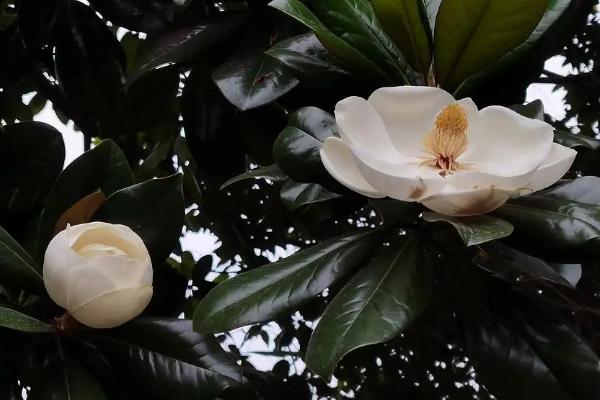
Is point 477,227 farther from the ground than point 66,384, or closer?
farther from the ground

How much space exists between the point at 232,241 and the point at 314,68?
40.4 inches

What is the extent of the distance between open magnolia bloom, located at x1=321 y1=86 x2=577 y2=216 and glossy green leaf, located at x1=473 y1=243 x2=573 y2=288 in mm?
74

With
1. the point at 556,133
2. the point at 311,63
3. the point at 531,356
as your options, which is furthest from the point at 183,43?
the point at 531,356

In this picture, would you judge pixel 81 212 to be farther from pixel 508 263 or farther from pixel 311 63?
pixel 508 263

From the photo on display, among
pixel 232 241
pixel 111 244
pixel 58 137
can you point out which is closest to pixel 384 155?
pixel 111 244

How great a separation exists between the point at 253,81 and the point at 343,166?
281 millimetres

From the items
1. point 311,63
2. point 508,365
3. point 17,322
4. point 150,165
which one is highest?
point 311,63

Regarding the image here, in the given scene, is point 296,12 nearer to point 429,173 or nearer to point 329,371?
point 429,173

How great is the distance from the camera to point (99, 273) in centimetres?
65

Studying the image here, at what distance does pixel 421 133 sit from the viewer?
0.71m

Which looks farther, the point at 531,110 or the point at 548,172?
Answer: the point at 531,110

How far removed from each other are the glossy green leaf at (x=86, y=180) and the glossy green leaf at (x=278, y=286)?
0.63 feet

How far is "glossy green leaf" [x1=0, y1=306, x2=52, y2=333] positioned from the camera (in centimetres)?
59

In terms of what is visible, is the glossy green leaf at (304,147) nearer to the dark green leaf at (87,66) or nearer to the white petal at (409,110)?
the white petal at (409,110)
